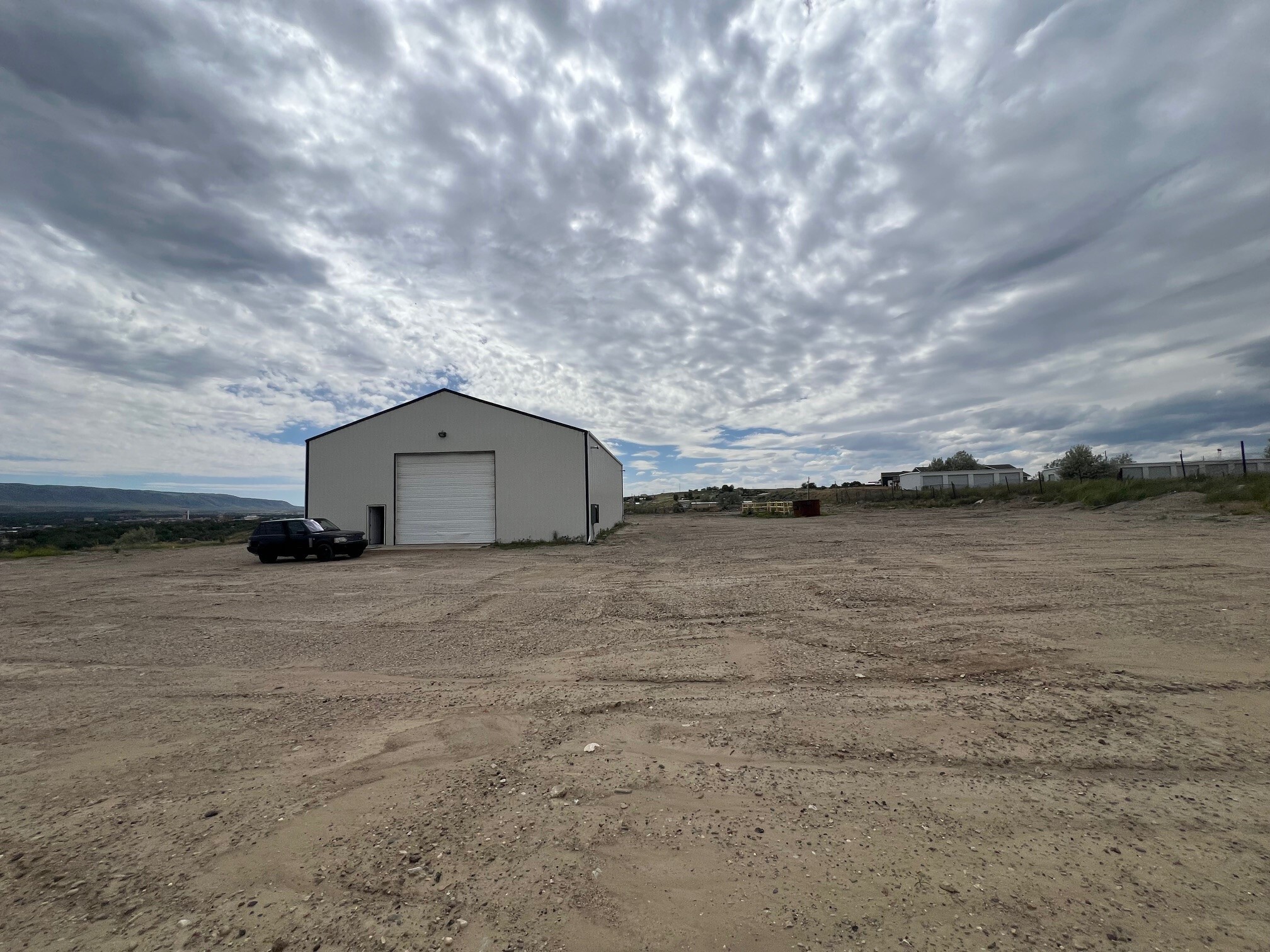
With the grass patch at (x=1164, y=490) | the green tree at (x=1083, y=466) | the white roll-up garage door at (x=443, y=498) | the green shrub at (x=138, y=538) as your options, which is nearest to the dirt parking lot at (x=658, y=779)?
the white roll-up garage door at (x=443, y=498)

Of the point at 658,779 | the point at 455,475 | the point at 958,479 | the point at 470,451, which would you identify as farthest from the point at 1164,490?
the point at 958,479

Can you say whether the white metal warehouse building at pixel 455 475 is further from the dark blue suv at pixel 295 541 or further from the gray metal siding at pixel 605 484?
the dark blue suv at pixel 295 541

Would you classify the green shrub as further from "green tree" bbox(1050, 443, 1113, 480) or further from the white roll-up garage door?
"green tree" bbox(1050, 443, 1113, 480)

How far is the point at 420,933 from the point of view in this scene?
2.19 m

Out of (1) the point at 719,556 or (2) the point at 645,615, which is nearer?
(2) the point at 645,615

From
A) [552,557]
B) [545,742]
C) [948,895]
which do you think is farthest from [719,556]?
[948,895]

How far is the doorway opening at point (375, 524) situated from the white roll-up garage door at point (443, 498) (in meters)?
0.71

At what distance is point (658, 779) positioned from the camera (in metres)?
3.34

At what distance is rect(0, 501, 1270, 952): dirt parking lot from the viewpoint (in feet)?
7.41

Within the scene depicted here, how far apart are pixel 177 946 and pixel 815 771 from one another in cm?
300

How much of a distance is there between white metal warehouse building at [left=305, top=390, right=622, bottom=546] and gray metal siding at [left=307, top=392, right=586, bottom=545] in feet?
0.11

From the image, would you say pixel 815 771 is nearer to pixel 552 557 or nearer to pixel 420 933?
pixel 420 933

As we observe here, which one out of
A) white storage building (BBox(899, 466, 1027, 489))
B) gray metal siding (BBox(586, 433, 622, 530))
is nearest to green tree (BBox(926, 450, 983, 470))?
white storage building (BBox(899, 466, 1027, 489))

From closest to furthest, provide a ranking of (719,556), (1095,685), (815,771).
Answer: (815,771), (1095,685), (719,556)
